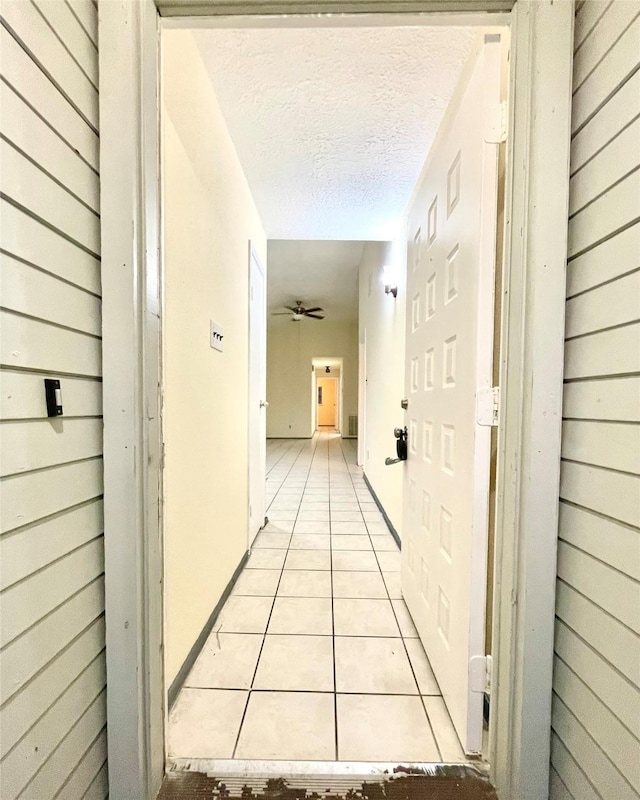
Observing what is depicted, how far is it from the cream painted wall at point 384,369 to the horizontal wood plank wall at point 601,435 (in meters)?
1.63

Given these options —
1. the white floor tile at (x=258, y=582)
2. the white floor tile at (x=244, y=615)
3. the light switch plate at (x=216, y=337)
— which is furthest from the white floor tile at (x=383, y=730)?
the light switch plate at (x=216, y=337)

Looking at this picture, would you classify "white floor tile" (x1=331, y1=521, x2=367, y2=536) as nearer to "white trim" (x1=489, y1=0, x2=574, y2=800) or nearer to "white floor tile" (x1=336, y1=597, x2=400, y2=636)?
"white floor tile" (x1=336, y1=597, x2=400, y2=636)

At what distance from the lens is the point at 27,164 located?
627 mm

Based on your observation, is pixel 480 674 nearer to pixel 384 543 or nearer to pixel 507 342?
pixel 507 342

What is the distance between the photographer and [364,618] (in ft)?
5.67

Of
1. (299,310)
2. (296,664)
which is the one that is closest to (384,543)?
(296,664)

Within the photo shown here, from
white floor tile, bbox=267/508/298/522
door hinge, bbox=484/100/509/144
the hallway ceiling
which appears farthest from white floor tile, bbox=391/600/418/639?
the hallway ceiling

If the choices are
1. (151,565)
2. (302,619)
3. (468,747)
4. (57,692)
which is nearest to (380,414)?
(302,619)

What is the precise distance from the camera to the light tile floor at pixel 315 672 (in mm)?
1093

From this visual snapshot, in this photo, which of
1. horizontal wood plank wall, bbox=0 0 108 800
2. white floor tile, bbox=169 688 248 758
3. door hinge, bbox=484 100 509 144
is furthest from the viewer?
white floor tile, bbox=169 688 248 758

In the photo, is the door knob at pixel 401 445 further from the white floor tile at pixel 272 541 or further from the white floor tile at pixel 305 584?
the white floor tile at pixel 272 541

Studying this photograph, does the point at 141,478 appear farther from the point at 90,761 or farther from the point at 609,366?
the point at 609,366

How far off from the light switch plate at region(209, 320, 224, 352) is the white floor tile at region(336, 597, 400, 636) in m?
1.50

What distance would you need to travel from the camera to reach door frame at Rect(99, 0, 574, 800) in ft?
2.65
